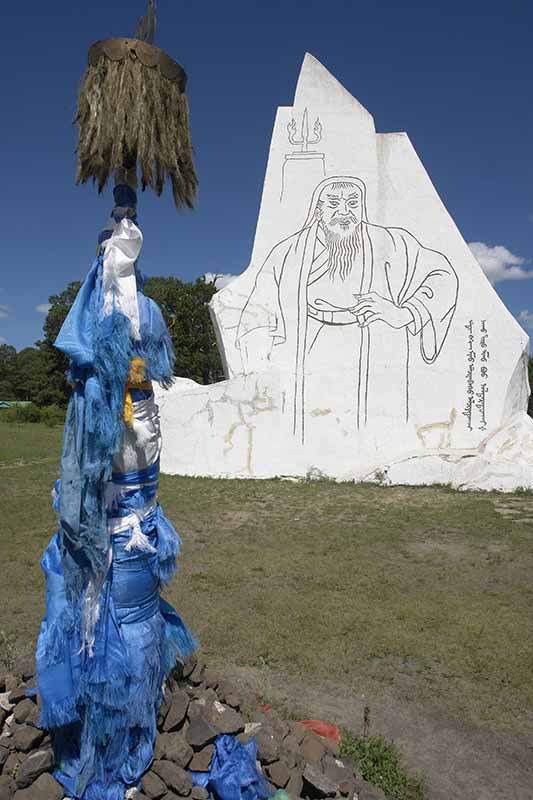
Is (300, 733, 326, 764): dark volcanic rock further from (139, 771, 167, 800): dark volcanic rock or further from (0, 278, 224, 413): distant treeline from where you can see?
(0, 278, 224, 413): distant treeline

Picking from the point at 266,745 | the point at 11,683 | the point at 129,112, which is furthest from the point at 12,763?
the point at 129,112

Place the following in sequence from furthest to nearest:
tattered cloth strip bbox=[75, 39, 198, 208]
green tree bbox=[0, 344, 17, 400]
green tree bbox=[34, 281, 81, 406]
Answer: green tree bbox=[0, 344, 17, 400] → green tree bbox=[34, 281, 81, 406] → tattered cloth strip bbox=[75, 39, 198, 208]

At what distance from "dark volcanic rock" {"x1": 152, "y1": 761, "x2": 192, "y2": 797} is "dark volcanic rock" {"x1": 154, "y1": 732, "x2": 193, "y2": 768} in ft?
0.13

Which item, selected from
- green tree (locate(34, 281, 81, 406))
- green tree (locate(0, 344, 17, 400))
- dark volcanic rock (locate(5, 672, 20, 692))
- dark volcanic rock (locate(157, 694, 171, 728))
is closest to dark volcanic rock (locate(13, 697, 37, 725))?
dark volcanic rock (locate(5, 672, 20, 692))

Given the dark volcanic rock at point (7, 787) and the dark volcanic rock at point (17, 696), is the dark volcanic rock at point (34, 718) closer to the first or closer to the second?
the dark volcanic rock at point (17, 696)

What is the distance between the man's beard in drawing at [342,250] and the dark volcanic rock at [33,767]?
31.2 feet

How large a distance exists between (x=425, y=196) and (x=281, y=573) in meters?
8.05

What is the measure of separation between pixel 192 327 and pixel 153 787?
22180mm

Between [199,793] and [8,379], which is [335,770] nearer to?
[199,793]

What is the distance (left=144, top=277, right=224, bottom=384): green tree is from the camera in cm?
2362

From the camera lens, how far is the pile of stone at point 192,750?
245 cm

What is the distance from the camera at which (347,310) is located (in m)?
10.9

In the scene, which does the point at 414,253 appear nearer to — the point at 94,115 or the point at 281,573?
the point at 281,573

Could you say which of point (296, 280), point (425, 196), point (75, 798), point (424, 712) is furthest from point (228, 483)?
point (75, 798)
